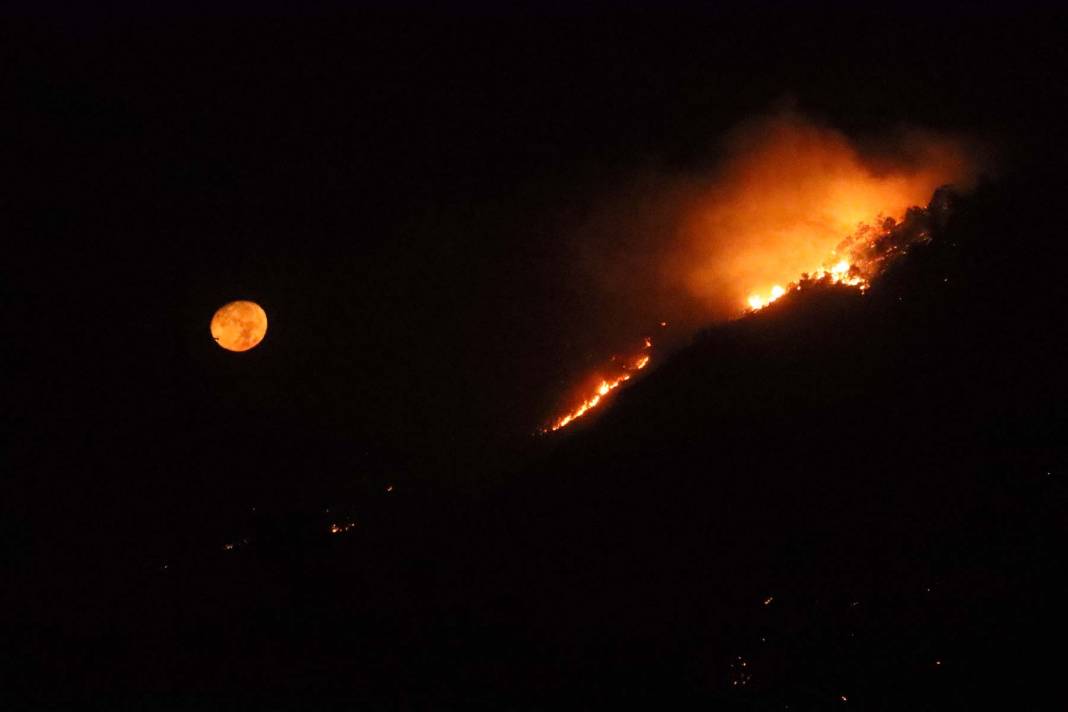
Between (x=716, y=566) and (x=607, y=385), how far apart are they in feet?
47.2

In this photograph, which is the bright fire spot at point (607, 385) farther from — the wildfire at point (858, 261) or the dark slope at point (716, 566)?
the dark slope at point (716, 566)

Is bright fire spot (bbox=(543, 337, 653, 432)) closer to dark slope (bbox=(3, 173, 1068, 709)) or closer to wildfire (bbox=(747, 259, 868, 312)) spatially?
dark slope (bbox=(3, 173, 1068, 709))

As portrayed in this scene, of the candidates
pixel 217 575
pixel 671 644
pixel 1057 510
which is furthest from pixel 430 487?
pixel 1057 510

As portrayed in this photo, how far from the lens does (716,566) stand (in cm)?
1407

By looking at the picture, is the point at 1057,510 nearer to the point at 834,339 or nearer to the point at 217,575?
the point at 834,339

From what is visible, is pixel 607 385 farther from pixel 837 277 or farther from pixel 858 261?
pixel 858 261

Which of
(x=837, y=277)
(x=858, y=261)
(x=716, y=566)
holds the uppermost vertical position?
(x=858, y=261)

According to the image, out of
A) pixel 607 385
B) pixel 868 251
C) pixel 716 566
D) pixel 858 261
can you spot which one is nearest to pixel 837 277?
pixel 858 261

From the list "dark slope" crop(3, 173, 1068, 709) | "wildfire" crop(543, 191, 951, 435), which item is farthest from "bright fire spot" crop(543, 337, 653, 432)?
"dark slope" crop(3, 173, 1068, 709)

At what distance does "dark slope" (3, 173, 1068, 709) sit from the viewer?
11.6 m

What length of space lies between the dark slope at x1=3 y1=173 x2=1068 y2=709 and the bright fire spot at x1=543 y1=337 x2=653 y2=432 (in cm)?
520

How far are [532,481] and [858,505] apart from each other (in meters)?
8.56

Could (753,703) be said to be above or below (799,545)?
below

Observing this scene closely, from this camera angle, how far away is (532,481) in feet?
63.2
